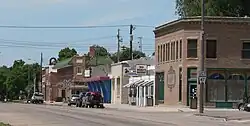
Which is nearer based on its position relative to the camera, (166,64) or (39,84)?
(166,64)

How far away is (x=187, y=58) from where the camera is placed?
58.1 metres

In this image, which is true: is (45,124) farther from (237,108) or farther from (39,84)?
(39,84)

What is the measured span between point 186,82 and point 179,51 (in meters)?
3.31

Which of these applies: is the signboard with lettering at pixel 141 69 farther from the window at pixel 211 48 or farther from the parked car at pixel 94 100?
the window at pixel 211 48

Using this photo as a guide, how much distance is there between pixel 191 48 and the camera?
5809cm

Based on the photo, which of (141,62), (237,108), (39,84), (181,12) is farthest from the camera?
(39,84)

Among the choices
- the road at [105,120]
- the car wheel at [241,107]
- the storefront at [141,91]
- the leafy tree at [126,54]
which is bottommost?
the road at [105,120]

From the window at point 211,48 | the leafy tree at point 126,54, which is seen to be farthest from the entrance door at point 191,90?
the leafy tree at point 126,54

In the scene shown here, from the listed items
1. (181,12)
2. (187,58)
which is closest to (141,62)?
(181,12)

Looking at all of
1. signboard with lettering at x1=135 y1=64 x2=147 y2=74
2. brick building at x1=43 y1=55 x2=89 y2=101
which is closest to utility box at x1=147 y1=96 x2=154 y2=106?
signboard with lettering at x1=135 y1=64 x2=147 y2=74

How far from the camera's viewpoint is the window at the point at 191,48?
58.0 m

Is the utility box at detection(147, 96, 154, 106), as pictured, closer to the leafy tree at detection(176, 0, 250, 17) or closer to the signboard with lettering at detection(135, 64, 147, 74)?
the signboard with lettering at detection(135, 64, 147, 74)

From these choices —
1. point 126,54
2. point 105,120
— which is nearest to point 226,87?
point 105,120

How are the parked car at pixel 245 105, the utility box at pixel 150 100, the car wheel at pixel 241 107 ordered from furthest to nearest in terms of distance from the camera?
1. the utility box at pixel 150 100
2. the car wheel at pixel 241 107
3. the parked car at pixel 245 105
